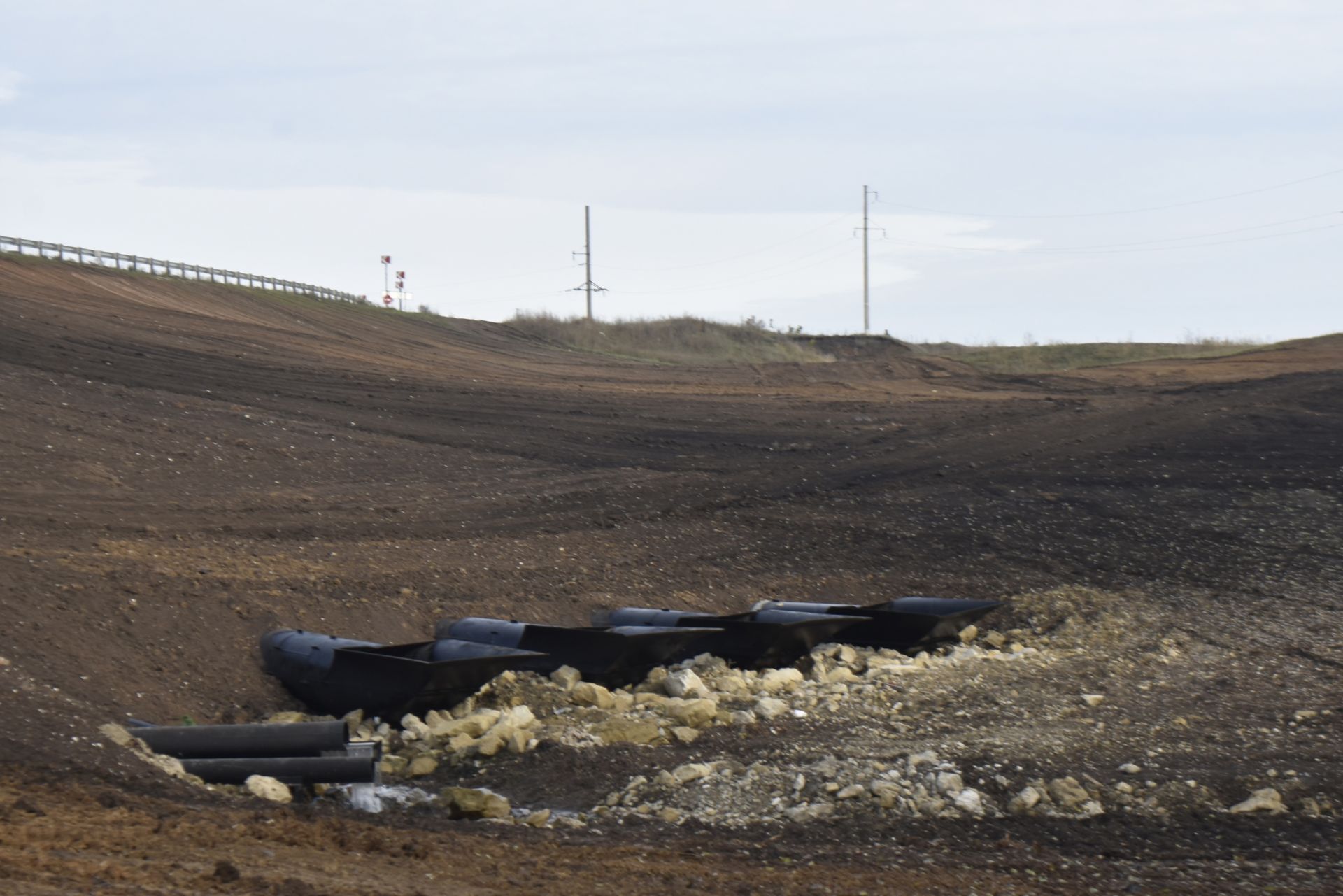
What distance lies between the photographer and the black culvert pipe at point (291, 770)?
9.62 metres

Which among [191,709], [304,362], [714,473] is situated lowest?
[191,709]

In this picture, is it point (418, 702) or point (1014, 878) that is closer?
point (1014, 878)

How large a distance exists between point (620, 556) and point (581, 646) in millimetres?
5532

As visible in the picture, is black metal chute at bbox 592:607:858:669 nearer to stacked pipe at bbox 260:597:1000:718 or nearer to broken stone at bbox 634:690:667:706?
stacked pipe at bbox 260:597:1000:718

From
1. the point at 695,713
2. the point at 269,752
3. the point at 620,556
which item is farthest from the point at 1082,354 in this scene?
the point at 269,752

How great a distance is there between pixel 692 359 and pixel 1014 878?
4390cm

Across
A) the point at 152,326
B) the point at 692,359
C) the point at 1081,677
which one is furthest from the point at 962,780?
the point at 692,359

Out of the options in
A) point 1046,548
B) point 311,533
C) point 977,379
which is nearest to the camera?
point 311,533

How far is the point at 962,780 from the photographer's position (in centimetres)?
920

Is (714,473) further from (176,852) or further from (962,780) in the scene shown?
(176,852)

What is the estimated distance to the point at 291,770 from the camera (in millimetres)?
9680

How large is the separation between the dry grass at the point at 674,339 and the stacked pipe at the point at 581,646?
106ft

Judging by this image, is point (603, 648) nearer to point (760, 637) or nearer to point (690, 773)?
point (760, 637)

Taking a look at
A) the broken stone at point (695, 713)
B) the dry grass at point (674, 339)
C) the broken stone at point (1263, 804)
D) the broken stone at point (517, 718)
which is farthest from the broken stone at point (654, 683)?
the dry grass at point (674, 339)
